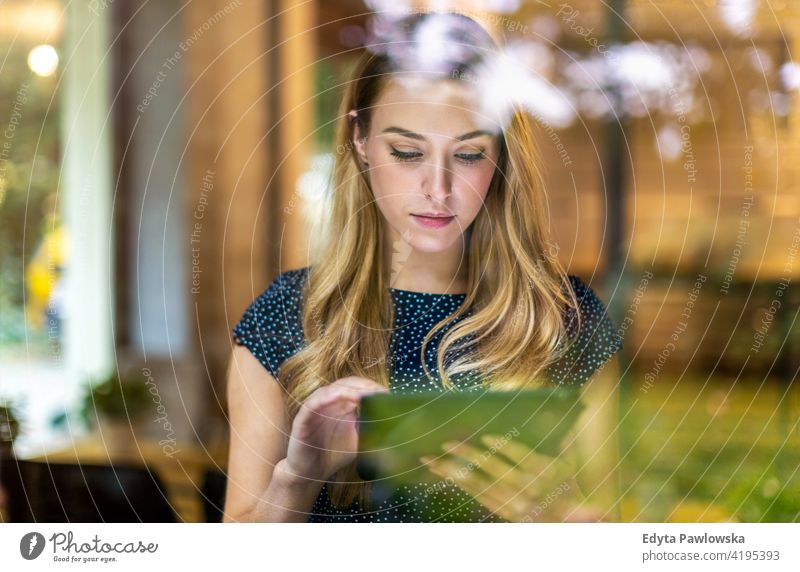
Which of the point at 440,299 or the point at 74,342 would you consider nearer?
the point at 440,299

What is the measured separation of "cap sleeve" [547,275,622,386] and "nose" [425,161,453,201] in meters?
0.19

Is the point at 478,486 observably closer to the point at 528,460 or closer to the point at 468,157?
the point at 528,460

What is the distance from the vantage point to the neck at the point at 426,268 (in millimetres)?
975

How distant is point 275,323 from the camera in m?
0.98

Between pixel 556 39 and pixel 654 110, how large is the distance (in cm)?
Result: 16

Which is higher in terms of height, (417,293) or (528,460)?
(417,293)

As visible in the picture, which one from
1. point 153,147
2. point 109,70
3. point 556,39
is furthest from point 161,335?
point 556,39

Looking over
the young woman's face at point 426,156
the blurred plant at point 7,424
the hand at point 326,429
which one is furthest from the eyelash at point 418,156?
the blurred plant at point 7,424

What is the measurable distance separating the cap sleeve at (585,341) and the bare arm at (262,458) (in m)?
0.32

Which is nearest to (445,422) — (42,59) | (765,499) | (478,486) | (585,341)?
(478,486)

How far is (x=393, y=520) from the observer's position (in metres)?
1.00

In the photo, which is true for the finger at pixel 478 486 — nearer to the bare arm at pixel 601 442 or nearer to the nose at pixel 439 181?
the bare arm at pixel 601 442

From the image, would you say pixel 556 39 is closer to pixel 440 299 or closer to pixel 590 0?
pixel 590 0

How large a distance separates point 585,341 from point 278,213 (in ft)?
1.28
